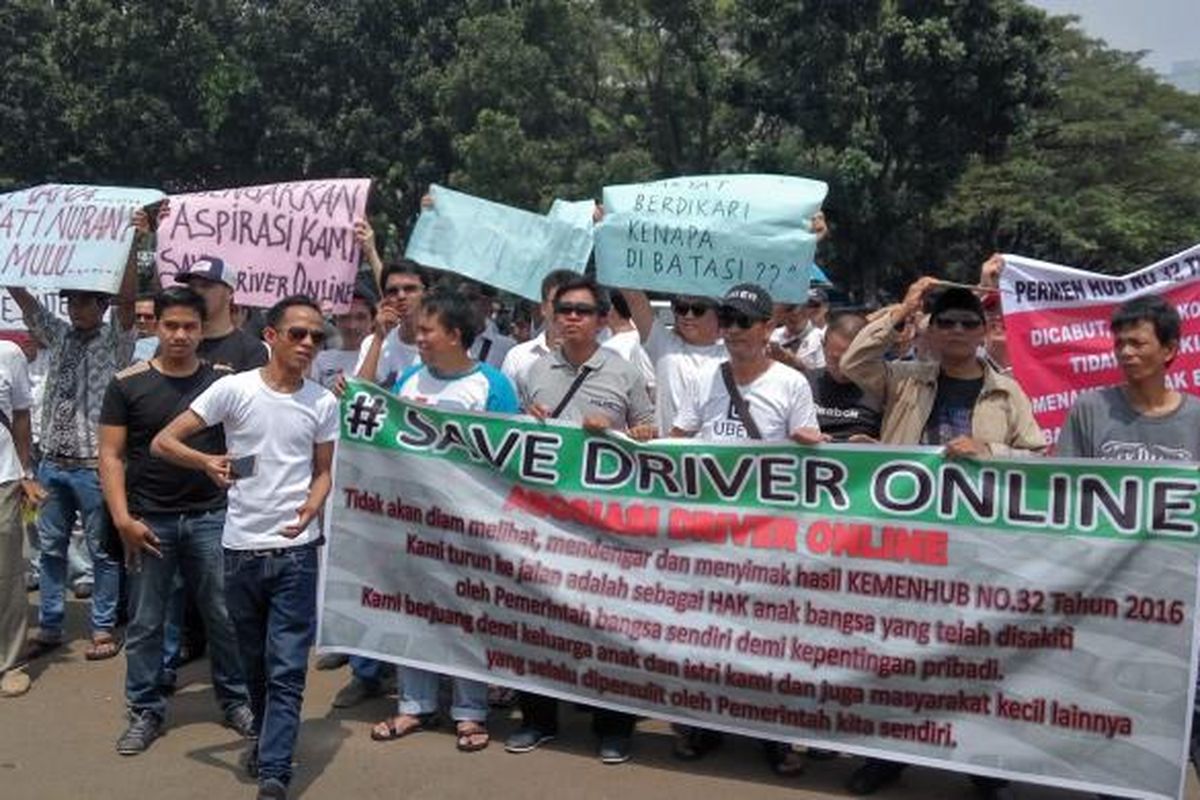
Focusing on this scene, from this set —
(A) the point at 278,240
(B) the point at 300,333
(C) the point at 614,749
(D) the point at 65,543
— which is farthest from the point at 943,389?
(D) the point at 65,543

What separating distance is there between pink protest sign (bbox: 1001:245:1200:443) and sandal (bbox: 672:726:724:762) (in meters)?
1.93

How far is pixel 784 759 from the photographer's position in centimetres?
449

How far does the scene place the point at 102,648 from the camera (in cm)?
588

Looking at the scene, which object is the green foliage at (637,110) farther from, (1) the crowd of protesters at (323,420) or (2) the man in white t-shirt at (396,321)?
(1) the crowd of protesters at (323,420)

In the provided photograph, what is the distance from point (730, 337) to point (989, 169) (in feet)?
73.6

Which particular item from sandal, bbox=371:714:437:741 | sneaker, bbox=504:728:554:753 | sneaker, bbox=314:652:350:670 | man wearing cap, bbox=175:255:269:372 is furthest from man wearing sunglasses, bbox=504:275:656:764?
man wearing cap, bbox=175:255:269:372

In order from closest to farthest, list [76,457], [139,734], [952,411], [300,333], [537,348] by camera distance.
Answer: [300,333]
[952,411]
[139,734]
[537,348]
[76,457]

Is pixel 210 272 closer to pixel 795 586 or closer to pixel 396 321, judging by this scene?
pixel 396 321

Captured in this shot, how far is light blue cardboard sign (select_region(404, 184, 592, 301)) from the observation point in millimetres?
6074

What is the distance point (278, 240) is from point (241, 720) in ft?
7.98

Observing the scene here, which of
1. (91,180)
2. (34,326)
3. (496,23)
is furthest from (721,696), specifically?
(91,180)

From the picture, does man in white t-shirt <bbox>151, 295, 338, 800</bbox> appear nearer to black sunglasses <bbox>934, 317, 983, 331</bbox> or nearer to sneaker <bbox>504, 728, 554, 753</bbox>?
sneaker <bbox>504, 728, 554, 753</bbox>

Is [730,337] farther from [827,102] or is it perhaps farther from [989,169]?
[989,169]

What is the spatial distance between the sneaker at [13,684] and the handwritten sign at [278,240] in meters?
1.97
